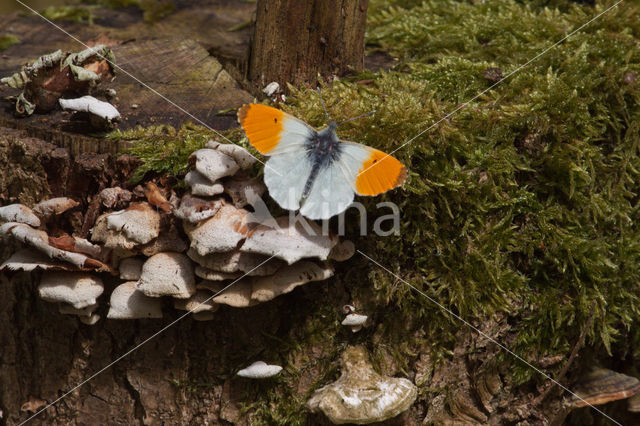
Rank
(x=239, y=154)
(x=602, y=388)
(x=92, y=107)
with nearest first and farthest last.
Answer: (x=239, y=154), (x=92, y=107), (x=602, y=388)

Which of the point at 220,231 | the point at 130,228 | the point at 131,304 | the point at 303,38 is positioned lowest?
the point at 131,304

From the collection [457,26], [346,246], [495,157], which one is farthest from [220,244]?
[457,26]

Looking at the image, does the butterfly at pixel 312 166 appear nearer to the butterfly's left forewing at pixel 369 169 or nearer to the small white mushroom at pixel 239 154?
the butterfly's left forewing at pixel 369 169

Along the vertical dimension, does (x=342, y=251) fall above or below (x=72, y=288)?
above

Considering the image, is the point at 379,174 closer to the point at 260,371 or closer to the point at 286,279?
the point at 286,279

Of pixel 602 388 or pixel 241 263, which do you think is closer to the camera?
pixel 241 263

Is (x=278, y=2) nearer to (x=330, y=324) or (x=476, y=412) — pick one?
(x=330, y=324)

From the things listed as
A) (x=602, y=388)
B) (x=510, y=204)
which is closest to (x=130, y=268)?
(x=510, y=204)
